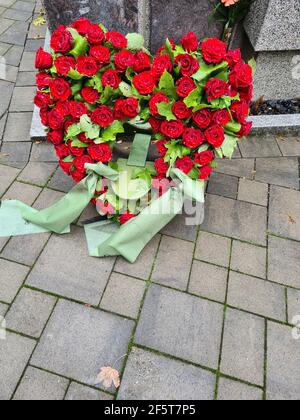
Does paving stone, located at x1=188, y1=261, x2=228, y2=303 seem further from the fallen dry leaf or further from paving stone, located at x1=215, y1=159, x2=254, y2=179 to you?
paving stone, located at x1=215, y1=159, x2=254, y2=179

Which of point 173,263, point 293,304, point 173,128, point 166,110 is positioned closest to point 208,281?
point 173,263

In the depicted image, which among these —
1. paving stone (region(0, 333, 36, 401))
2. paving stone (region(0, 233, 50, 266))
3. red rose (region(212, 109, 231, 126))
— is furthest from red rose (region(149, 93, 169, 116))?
paving stone (region(0, 333, 36, 401))

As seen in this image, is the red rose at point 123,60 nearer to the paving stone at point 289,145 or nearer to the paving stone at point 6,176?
the paving stone at point 6,176

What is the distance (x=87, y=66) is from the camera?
76.4 inches

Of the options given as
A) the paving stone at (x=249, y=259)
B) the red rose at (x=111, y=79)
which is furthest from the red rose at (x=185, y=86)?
the paving stone at (x=249, y=259)

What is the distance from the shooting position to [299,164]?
123 inches

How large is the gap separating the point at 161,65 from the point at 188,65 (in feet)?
0.51

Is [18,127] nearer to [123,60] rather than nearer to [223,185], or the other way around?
[123,60]

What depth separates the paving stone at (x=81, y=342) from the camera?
1876mm

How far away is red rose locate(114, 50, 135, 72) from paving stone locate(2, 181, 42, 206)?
1.26 meters

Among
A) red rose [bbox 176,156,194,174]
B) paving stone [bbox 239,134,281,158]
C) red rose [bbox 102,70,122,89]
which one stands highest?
red rose [bbox 102,70,122,89]

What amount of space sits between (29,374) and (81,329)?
1.14 ft

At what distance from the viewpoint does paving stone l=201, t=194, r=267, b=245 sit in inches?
101

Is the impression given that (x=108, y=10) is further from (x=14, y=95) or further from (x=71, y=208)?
(x=71, y=208)
